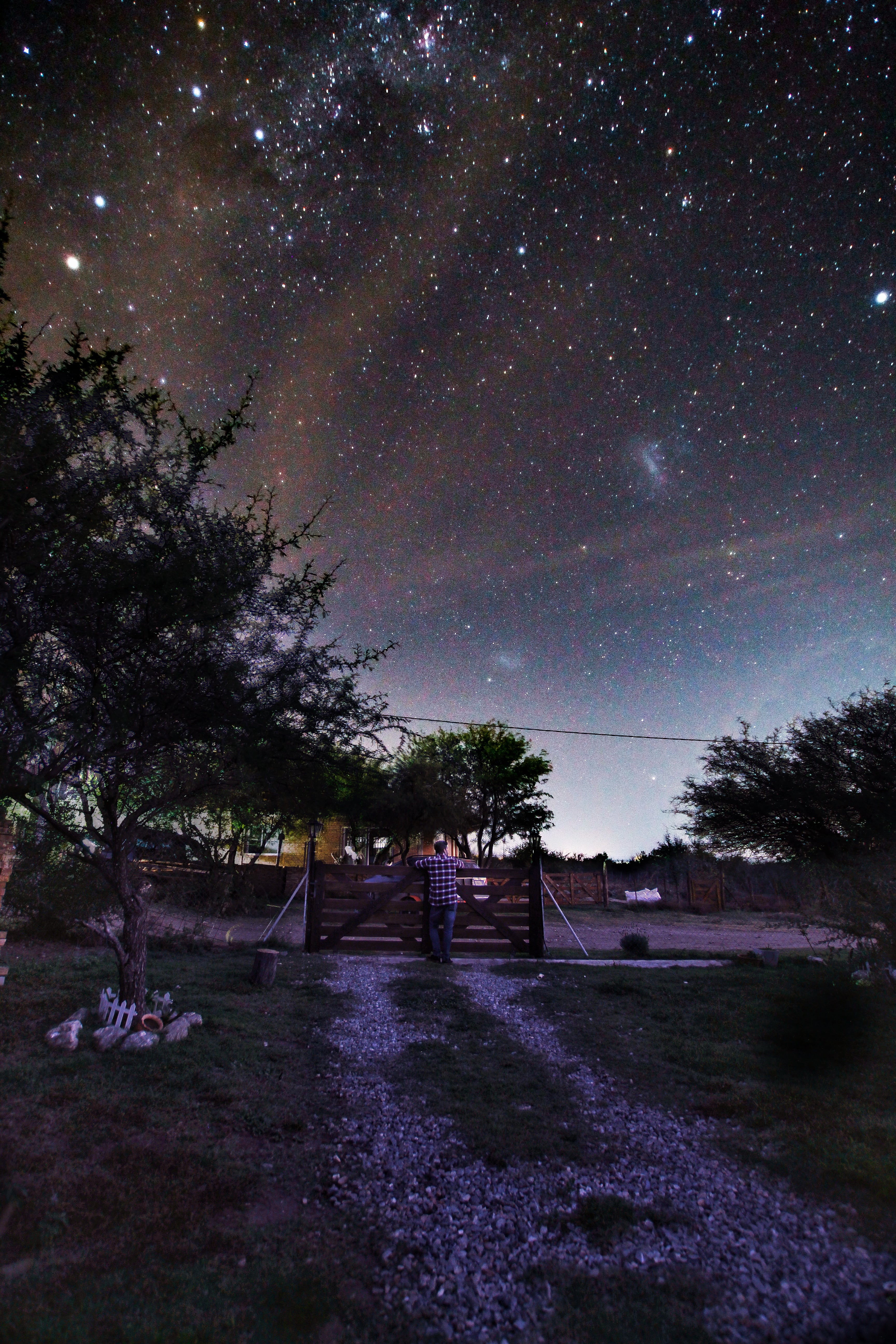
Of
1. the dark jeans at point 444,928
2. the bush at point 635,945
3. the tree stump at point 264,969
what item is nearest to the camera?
the tree stump at point 264,969

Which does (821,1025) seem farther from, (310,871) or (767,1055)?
(310,871)

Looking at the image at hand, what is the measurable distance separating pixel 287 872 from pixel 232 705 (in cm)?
2143

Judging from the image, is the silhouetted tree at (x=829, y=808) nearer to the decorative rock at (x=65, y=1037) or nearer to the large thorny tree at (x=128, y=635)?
the large thorny tree at (x=128, y=635)

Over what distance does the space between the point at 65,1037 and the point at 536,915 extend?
9319 millimetres

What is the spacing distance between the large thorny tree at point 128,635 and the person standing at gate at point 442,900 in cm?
566

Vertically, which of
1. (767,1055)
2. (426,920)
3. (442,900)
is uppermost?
(442,900)

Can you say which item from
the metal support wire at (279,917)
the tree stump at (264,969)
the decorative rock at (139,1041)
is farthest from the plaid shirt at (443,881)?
the decorative rock at (139,1041)

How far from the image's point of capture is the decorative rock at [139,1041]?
18.3 feet

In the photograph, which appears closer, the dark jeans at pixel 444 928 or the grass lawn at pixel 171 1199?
the grass lawn at pixel 171 1199

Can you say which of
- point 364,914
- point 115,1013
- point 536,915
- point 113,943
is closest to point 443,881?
point 364,914

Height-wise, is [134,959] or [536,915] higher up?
[536,915]

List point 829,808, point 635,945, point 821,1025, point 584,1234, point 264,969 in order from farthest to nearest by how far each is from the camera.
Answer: point 635,945, point 829,808, point 264,969, point 821,1025, point 584,1234

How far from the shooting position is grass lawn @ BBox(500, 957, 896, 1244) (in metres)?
4.01

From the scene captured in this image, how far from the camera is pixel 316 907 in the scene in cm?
1261
